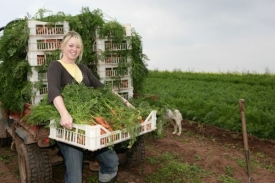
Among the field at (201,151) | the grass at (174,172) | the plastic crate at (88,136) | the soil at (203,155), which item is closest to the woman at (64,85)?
the plastic crate at (88,136)

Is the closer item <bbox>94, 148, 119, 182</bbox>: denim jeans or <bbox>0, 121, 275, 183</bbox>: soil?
<bbox>94, 148, 119, 182</bbox>: denim jeans

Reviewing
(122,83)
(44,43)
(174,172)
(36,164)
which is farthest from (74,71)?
(174,172)

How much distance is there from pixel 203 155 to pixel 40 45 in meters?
3.54

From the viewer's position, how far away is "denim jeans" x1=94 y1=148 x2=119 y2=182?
3959mm

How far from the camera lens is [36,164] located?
4.68 m

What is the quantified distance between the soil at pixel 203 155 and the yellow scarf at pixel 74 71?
74.1 inches

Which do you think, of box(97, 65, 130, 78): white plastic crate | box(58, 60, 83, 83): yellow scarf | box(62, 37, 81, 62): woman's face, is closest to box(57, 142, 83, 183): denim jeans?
box(58, 60, 83, 83): yellow scarf

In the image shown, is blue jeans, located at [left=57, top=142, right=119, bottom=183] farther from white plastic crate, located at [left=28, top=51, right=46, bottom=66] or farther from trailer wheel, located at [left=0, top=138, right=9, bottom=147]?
trailer wheel, located at [left=0, top=138, right=9, bottom=147]

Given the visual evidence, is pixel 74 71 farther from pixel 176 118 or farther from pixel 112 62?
pixel 176 118

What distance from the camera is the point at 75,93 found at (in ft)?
12.6

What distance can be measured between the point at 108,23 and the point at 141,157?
2213 millimetres

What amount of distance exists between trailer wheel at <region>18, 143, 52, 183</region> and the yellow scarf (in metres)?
1.26

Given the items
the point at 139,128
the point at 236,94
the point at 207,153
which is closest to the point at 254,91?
the point at 236,94

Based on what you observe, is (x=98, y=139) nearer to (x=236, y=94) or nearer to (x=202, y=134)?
(x=202, y=134)
